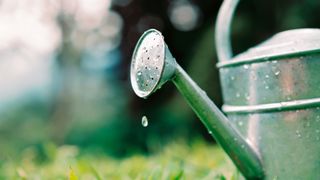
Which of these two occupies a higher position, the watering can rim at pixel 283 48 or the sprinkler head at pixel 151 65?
the sprinkler head at pixel 151 65

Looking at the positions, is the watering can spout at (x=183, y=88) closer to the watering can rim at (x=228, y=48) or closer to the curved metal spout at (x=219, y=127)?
the curved metal spout at (x=219, y=127)

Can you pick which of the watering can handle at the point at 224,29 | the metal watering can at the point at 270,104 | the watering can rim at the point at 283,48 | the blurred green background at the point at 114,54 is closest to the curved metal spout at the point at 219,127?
the metal watering can at the point at 270,104

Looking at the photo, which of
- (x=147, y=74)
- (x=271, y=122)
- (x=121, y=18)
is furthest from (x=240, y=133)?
(x=121, y=18)

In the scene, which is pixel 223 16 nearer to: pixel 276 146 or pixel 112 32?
pixel 276 146

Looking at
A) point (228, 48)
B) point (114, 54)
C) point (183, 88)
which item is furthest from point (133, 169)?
point (114, 54)

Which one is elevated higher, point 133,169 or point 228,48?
point 228,48

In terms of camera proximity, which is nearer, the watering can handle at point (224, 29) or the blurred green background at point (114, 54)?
the watering can handle at point (224, 29)

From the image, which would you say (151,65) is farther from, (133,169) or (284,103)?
→ (133,169)
